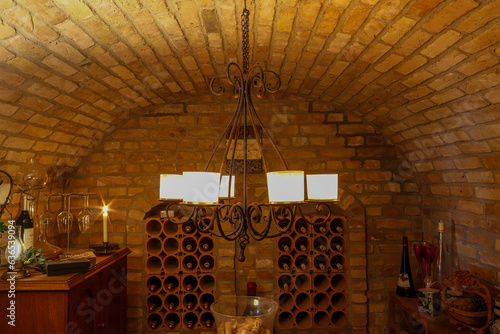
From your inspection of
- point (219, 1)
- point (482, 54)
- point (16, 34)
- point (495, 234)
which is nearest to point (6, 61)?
point (16, 34)

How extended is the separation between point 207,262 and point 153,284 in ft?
1.73

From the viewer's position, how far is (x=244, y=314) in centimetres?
162

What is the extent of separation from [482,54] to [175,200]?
58.1 inches

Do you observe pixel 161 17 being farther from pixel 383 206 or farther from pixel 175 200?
pixel 383 206

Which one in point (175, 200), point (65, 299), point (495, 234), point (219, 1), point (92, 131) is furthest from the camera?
point (92, 131)

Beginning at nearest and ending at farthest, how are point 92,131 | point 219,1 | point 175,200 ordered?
point 175,200
point 219,1
point 92,131

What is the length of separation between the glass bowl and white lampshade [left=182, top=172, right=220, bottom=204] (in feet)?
A: 1.51

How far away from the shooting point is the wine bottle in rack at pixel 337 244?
10.5 feet

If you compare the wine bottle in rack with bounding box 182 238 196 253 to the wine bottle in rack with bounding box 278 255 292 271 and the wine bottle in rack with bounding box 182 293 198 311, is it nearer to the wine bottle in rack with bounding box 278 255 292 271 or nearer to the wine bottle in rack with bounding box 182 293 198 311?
the wine bottle in rack with bounding box 182 293 198 311

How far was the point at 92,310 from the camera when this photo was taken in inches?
90.2

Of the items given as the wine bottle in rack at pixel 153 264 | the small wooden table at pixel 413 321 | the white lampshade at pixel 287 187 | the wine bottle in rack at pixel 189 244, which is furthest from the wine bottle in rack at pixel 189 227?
the white lampshade at pixel 287 187

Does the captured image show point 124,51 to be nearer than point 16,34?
No

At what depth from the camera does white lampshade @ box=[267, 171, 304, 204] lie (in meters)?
1.32

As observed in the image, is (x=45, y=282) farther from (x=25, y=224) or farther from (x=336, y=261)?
(x=336, y=261)
